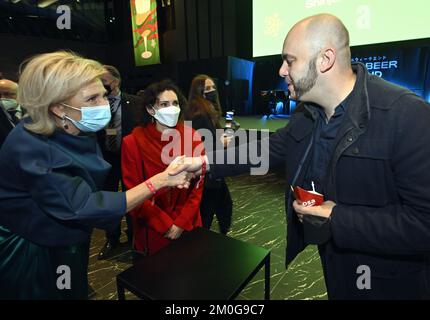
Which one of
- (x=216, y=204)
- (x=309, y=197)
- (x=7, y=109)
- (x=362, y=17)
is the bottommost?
(x=216, y=204)

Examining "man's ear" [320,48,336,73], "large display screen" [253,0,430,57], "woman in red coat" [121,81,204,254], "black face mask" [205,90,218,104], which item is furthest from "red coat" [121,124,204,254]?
"large display screen" [253,0,430,57]

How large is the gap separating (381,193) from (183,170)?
0.94 metres

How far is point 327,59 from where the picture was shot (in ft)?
3.35

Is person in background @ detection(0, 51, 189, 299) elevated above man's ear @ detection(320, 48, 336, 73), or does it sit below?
below

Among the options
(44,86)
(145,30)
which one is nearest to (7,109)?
(44,86)

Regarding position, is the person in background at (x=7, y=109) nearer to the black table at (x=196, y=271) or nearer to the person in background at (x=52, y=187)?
the person in background at (x=52, y=187)

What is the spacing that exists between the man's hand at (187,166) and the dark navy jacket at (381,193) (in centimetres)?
74

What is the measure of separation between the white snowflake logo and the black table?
387cm

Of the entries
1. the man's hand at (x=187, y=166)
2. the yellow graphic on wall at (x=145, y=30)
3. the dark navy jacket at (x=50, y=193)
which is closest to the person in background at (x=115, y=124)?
the man's hand at (x=187, y=166)

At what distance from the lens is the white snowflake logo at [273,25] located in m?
4.30

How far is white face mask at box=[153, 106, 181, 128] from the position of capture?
6.32 ft

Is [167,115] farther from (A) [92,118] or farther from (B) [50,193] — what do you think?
(B) [50,193]

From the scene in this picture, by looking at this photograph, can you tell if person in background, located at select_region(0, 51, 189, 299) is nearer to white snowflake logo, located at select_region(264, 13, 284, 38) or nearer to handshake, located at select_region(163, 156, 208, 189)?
handshake, located at select_region(163, 156, 208, 189)

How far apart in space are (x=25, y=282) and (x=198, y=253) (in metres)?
0.75
